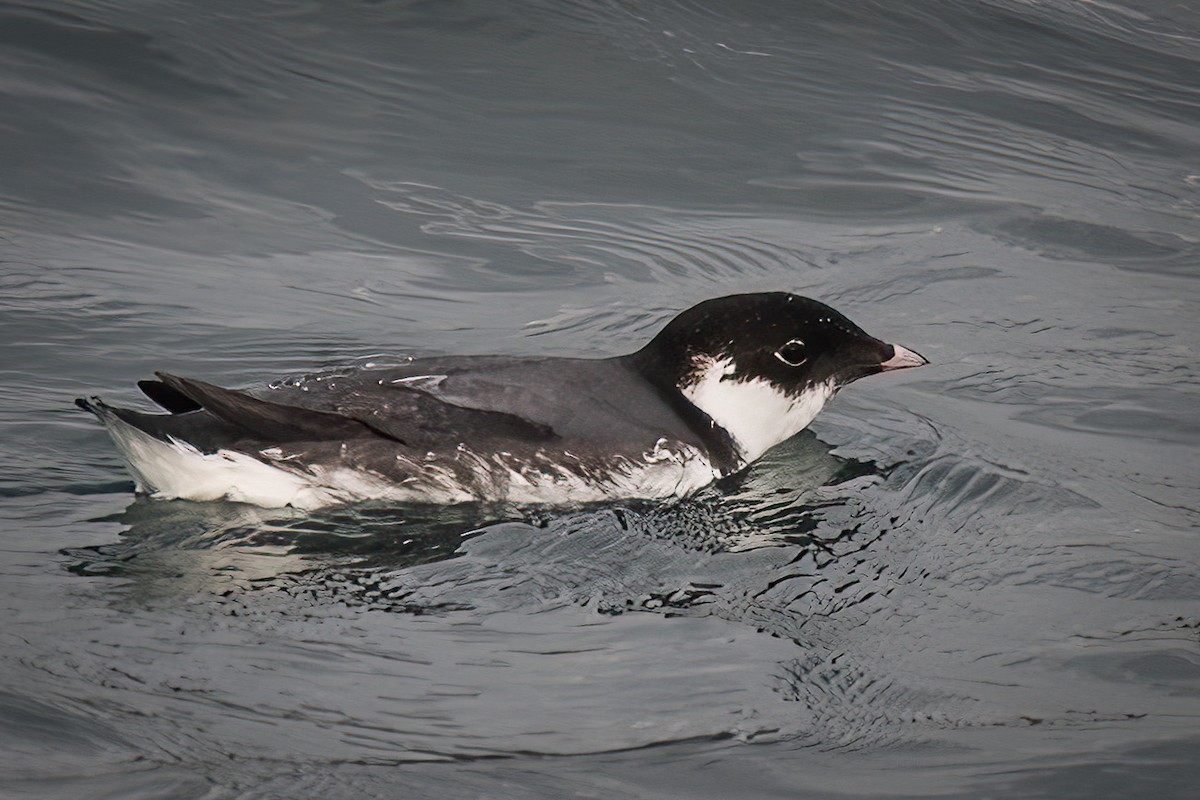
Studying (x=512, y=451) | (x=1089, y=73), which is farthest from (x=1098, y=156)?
(x=512, y=451)

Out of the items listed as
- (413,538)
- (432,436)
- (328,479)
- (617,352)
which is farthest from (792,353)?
(328,479)

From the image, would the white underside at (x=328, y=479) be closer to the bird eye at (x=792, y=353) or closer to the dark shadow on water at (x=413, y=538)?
the dark shadow on water at (x=413, y=538)

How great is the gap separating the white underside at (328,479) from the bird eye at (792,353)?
972mm

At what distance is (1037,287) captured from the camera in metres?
7.97

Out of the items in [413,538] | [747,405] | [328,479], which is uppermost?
[747,405]

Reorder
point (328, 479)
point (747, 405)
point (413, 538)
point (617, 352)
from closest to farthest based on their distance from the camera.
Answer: point (413, 538), point (328, 479), point (747, 405), point (617, 352)

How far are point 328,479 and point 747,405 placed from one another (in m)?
1.76

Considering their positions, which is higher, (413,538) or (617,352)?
(617,352)

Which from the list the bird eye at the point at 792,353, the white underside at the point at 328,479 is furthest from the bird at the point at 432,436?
the bird eye at the point at 792,353

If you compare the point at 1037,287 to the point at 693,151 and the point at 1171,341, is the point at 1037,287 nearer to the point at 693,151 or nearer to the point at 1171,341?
the point at 1171,341

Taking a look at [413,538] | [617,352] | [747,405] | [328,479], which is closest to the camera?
[413,538]

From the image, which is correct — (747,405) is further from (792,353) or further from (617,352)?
(617,352)

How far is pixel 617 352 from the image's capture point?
704 centimetres

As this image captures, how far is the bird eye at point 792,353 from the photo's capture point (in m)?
6.04
